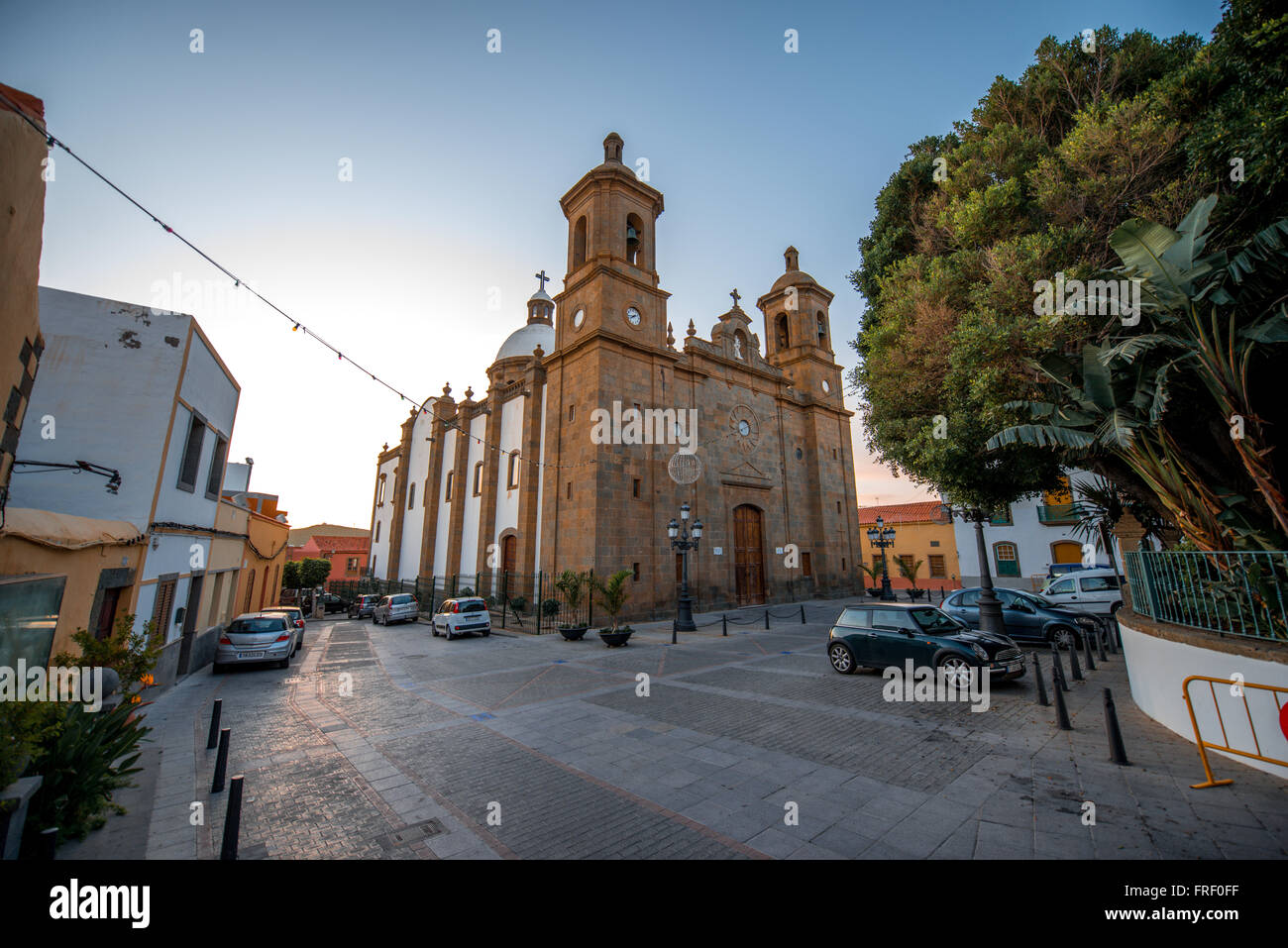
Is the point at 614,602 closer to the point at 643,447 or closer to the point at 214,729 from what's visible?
the point at 643,447

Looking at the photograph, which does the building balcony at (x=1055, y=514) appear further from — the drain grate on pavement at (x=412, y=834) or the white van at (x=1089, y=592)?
the drain grate on pavement at (x=412, y=834)

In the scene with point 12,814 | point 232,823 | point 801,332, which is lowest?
point 232,823

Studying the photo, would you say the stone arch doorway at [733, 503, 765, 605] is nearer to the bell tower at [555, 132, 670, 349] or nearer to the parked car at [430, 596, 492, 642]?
the bell tower at [555, 132, 670, 349]

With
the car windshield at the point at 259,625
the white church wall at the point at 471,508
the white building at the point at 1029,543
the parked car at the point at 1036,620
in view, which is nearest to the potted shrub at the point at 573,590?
the car windshield at the point at 259,625

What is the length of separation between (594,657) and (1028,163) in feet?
47.9

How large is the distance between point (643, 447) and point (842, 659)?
1223 cm

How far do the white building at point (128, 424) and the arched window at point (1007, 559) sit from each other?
1318 inches

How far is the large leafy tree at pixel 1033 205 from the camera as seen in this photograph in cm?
711

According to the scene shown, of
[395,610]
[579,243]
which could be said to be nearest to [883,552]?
[579,243]

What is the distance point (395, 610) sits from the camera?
76.6 ft

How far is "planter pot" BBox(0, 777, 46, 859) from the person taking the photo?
2.92 m

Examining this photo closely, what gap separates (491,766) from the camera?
5691 millimetres
